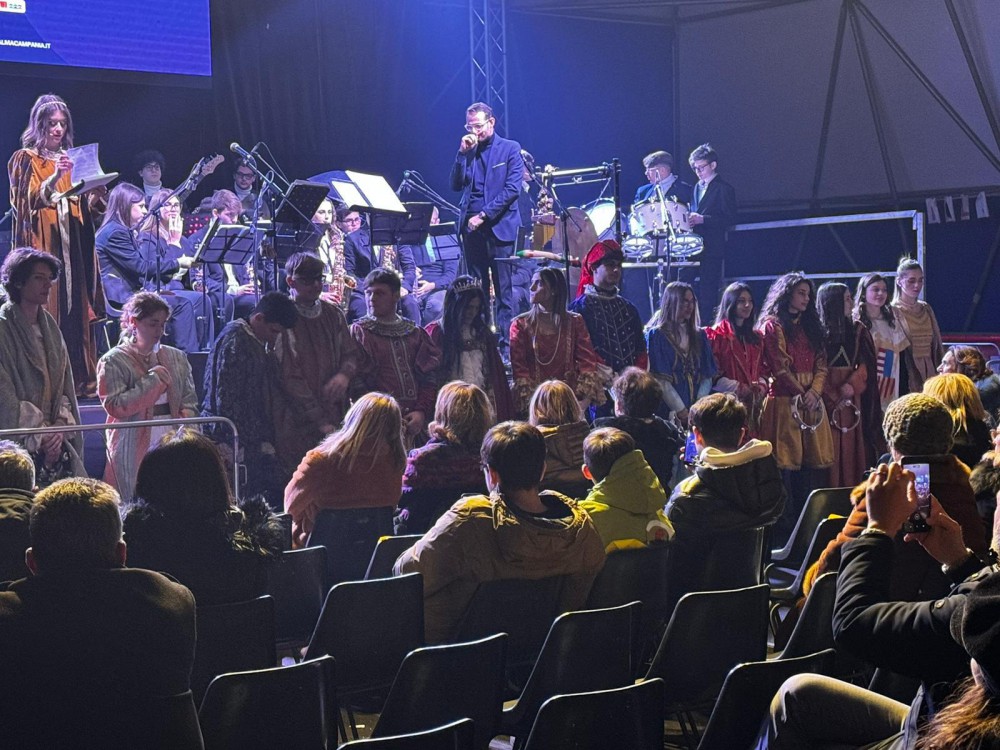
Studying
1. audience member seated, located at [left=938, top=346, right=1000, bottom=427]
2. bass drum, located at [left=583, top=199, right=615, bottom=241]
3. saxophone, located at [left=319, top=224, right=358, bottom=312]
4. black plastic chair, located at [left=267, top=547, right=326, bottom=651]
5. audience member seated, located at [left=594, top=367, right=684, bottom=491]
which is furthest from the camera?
bass drum, located at [left=583, top=199, right=615, bottom=241]

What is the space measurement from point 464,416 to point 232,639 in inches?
65.2

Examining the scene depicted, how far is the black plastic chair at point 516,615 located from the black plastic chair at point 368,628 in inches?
6.0

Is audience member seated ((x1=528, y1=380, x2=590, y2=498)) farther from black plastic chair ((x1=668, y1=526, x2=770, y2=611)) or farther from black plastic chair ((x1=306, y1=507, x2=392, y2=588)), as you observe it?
black plastic chair ((x1=668, y1=526, x2=770, y2=611))

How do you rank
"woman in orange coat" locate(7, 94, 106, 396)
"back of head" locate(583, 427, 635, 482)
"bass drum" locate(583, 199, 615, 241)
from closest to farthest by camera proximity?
1. "back of head" locate(583, 427, 635, 482)
2. "woman in orange coat" locate(7, 94, 106, 396)
3. "bass drum" locate(583, 199, 615, 241)

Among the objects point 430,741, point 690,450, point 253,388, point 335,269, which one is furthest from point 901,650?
point 335,269

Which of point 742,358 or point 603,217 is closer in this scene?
point 742,358

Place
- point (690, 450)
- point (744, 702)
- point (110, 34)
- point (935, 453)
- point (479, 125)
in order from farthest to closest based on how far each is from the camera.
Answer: point (110, 34) < point (479, 125) < point (690, 450) < point (935, 453) < point (744, 702)

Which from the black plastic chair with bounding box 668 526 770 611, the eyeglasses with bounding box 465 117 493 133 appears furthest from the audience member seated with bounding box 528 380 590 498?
the eyeglasses with bounding box 465 117 493 133

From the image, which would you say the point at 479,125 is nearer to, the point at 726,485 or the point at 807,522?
the point at 807,522

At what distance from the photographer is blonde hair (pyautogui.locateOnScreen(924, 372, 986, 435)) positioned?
4.31 meters

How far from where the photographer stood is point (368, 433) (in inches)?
169

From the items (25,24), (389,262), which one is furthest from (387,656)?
(389,262)

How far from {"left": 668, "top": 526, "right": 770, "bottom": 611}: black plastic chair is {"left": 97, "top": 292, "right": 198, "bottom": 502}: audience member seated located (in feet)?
8.94

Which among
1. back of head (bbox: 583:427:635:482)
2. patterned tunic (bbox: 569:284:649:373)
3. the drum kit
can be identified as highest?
the drum kit
